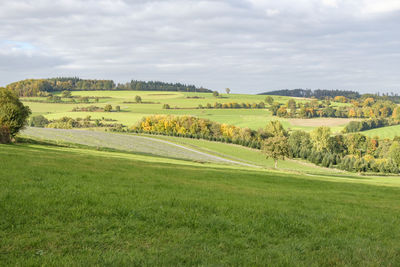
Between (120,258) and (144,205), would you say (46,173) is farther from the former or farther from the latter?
(120,258)

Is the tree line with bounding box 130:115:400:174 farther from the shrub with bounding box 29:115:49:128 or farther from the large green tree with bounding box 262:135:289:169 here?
the large green tree with bounding box 262:135:289:169

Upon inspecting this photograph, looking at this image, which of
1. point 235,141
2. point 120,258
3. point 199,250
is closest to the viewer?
point 120,258

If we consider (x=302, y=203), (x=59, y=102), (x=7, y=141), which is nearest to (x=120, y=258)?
(x=302, y=203)

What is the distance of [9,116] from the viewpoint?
5038cm

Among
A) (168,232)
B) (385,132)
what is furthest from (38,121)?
(385,132)

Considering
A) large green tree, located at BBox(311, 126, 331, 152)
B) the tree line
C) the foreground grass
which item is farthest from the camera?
large green tree, located at BBox(311, 126, 331, 152)

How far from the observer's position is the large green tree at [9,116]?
161ft

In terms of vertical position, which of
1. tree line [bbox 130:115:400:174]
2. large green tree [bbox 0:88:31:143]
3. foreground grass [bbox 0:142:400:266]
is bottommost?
tree line [bbox 130:115:400:174]

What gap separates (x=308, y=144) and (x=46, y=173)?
5747 inches

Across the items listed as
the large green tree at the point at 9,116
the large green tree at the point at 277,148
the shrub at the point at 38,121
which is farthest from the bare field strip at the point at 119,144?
the shrub at the point at 38,121

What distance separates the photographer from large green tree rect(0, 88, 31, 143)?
49.0 meters

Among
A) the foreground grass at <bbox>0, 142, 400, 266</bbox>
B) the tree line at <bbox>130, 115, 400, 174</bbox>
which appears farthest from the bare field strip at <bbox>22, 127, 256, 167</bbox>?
the foreground grass at <bbox>0, 142, 400, 266</bbox>

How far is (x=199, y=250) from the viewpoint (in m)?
8.53

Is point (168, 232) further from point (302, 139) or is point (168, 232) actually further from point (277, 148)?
point (302, 139)
